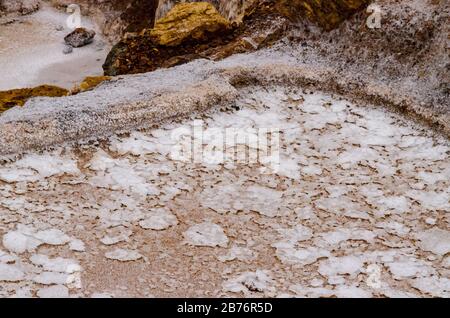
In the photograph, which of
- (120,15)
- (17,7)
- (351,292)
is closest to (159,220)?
(351,292)

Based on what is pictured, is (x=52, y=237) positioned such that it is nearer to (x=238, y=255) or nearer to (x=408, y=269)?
(x=238, y=255)

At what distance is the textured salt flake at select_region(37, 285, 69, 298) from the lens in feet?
11.5

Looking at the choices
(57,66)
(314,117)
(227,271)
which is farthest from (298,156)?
(57,66)

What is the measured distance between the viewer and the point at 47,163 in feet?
15.1

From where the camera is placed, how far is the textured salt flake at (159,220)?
13.6ft

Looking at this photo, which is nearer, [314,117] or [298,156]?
[298,156]

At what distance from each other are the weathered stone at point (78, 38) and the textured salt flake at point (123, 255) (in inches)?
379

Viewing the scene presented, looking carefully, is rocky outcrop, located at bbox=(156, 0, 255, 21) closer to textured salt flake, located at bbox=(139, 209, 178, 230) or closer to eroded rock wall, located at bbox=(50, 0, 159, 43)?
eroded rock wall, located at bbox=(50, 0, 159, 43)

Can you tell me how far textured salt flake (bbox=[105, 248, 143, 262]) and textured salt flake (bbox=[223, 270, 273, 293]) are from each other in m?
0.60

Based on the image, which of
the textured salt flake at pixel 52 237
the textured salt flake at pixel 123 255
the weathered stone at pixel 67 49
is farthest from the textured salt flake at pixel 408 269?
the weathered stone at pixel 67 49

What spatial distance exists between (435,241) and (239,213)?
1336 millimetres

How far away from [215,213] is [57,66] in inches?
330

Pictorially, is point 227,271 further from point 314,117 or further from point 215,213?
point 314,117
